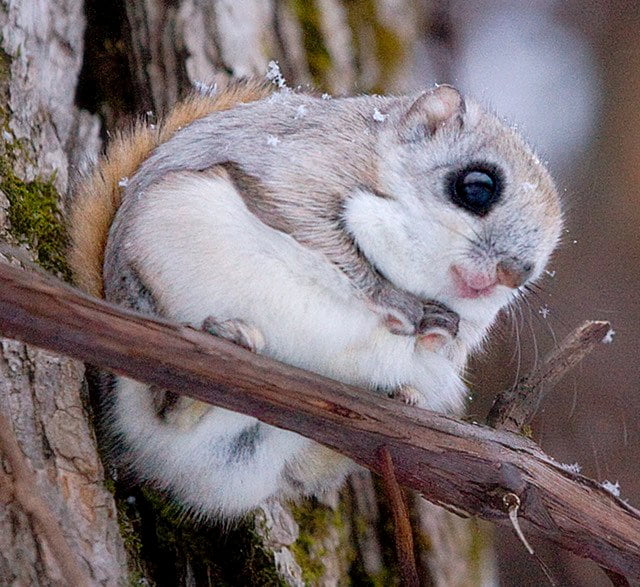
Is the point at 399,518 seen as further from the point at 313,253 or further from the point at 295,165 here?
the point at 295,165

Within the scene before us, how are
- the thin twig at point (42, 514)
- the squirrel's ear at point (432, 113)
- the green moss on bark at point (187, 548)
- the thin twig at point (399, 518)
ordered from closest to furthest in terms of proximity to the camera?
1. the thin twig at point (42, 514)
2. the thin twig at point (399, 518)
3. the squirrel's ear at point (432, 113)
4. the green moss on bark at point (187, 548)

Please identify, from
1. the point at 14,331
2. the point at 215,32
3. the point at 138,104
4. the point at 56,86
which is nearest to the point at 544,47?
the point at 215,32

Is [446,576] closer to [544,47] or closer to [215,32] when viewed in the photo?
[215,32]

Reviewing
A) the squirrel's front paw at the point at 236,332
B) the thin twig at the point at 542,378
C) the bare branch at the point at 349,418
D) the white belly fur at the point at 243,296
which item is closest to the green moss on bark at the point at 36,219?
the white belly fur at the point at 243,296

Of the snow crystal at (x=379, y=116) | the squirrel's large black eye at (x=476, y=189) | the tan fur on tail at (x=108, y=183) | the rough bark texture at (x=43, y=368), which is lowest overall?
the rough bark texture at (x=43, y=368)

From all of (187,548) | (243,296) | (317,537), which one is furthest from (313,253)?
(317,537)

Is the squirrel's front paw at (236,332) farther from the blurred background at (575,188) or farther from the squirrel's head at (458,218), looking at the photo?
the blurred background at (575,188)

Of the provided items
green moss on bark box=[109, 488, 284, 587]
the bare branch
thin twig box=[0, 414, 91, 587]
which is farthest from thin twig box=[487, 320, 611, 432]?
thin twig box=[0, 414, 91, 587]
